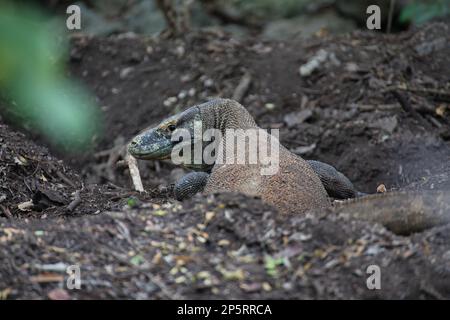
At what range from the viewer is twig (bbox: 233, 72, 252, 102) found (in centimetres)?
877

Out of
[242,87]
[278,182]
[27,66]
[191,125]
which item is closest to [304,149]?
[242,87]

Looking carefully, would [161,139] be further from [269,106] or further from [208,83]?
[208,83]

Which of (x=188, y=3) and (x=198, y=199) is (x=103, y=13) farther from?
(x=198, y=199)

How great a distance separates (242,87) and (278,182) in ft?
13.0

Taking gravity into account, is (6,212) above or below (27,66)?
below

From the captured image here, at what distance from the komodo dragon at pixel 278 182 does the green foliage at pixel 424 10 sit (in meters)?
4.83

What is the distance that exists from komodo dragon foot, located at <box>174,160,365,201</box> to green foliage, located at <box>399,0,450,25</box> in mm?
4912

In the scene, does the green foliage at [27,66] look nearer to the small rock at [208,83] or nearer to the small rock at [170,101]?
the small rock at [170,101]

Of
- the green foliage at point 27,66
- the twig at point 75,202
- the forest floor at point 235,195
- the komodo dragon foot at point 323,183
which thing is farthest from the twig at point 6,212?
the komodo dragon foot at point 323,183

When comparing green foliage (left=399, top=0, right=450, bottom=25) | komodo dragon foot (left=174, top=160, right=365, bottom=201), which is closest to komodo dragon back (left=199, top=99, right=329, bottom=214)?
komodo dragon foot (left=174, top=160, right=365, bottom=201)

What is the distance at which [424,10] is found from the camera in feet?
34.6

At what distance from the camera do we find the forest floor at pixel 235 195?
3.60m

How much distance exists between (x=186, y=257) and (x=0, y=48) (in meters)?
2.51

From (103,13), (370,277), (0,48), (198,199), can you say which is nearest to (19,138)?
(0,48)
